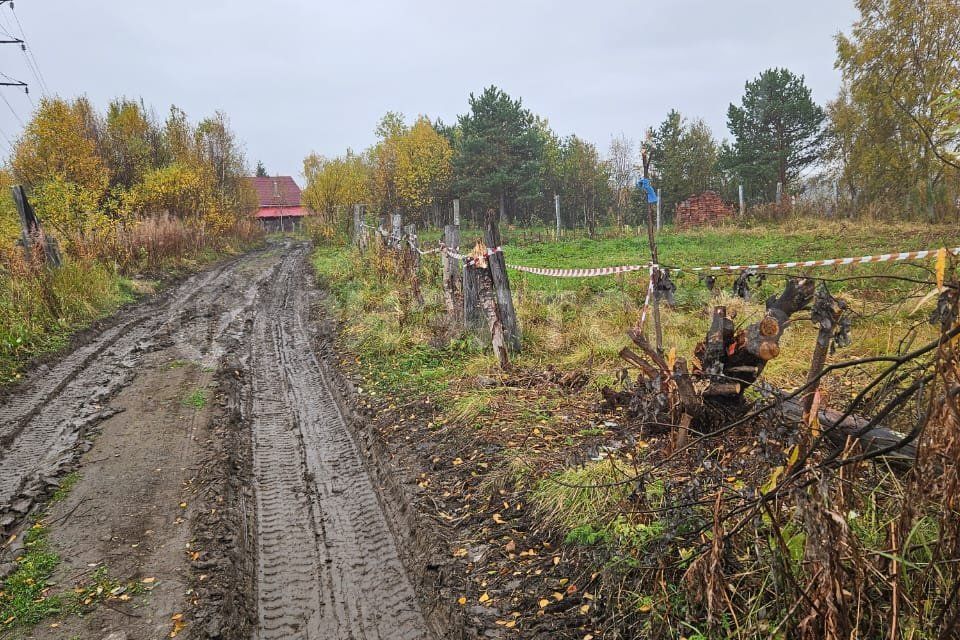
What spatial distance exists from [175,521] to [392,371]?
3.61 meters

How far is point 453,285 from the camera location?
8.73 m

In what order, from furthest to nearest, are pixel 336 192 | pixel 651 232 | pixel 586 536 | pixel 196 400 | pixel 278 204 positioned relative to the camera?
pixel 278 204
pixel 336 192
pixel 196 400
pixel 651 232
pixel 586 536

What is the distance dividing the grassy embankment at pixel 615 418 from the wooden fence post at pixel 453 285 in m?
0.24

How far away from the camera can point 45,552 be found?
3.90m

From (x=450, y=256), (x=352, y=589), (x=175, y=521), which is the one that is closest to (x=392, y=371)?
(x=450, y=256)

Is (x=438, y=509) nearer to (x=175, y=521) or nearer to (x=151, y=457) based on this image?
(x=175, y=521)

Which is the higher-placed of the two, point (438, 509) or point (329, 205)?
point (329, 205)

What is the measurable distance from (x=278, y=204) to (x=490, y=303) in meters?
59.9

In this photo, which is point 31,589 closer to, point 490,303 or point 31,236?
point 490,303

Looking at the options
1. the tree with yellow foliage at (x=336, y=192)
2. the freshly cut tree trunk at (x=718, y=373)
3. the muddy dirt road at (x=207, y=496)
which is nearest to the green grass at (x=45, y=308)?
the muddy dirt road at (x=207, y=496)

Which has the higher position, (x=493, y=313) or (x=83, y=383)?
(x=493, y=313)

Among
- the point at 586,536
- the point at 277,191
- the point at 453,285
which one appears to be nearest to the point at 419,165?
the point at 453,285

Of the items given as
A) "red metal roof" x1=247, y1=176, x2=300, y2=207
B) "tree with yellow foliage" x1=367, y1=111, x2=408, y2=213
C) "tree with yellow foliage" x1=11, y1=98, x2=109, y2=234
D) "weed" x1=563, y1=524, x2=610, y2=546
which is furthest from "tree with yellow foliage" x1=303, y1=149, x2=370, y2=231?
"red metal roof" x1=247, y1=176, x2=300, y2=207

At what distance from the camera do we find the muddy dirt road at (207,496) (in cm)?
338
